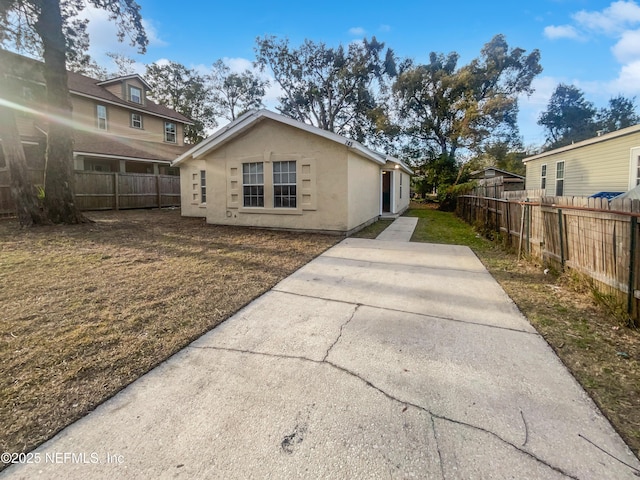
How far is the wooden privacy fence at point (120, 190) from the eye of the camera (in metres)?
15.2

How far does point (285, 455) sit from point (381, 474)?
1.74 feet

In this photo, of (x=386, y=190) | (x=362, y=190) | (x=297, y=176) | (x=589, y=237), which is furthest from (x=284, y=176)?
(x=386, y=190)

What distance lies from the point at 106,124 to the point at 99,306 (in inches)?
802

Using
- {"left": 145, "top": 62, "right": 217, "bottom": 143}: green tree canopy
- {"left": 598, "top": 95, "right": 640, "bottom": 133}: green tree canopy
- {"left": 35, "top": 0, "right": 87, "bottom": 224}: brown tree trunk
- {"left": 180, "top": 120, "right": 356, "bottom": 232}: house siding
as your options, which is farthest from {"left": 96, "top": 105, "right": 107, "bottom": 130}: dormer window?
{"left": 598, "top": 95, "right": 640, "bottom": 133}: green tree canopy

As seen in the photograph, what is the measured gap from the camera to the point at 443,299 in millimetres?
4215

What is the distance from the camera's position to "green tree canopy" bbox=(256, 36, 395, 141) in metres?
30.2

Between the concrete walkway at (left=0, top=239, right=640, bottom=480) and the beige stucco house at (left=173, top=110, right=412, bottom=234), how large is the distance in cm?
617

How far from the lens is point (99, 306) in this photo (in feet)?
12.4

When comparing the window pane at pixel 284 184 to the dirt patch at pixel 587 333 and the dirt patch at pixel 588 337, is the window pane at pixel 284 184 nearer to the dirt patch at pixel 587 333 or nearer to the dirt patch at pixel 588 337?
the dirt patch at pixel 587 333

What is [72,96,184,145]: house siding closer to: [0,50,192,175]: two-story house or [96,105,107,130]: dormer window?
[0,50,192,175]: two-story house

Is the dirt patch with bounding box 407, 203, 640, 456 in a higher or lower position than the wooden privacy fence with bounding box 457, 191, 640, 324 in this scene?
lower

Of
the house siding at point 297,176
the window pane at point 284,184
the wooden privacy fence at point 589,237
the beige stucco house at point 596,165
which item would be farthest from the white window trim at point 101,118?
the beige stucco house at point 596,165

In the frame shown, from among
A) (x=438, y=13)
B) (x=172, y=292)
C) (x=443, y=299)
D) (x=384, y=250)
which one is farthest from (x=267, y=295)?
(x=438, y=13)

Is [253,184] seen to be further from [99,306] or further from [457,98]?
[457,98]
